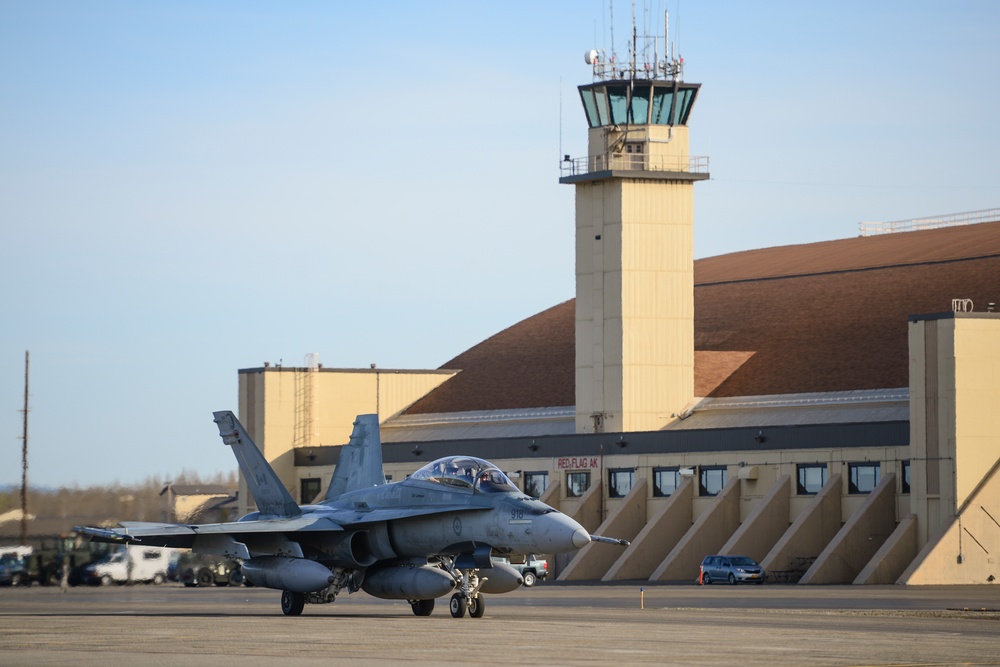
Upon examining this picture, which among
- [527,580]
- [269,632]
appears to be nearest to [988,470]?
[527,580]

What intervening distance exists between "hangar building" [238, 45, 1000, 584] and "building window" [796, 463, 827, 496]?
108 millimetres

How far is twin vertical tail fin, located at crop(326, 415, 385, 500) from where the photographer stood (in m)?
41.0

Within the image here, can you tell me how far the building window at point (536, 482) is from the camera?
245 ft

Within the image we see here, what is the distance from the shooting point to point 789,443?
65125mm

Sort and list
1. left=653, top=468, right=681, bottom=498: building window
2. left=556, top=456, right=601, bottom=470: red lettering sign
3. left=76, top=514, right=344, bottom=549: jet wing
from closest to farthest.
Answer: left=76, top=514, right=344, bottom=549: jet wing
left=653, top=468, right=681, bottom=498: building window
left=556, top=456, right=601, bottom=470: red lettering sign

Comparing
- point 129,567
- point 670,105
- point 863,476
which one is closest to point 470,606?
point 863,476

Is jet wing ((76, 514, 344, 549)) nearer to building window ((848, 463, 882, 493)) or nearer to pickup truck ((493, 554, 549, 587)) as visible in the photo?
pickup truck ((493, 554, 549, 587))

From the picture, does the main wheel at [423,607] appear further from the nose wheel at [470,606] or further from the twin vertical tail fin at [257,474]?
the twin vertical tail fin at [257,474]

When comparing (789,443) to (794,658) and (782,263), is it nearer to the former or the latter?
(782,263)

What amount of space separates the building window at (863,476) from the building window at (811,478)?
46.5 inches

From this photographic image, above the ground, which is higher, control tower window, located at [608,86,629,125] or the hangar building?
control tower window, located at [608,86,629,125]

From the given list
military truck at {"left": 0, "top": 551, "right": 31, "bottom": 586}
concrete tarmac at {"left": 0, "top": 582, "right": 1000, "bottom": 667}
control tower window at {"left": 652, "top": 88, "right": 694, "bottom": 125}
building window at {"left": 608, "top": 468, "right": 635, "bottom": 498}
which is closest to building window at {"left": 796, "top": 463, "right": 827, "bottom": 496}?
building window at {"left": 608, "top": 468, "right": 635, "bottom": 498}

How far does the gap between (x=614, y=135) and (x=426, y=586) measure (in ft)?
143

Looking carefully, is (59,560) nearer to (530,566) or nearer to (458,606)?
(530,566)
